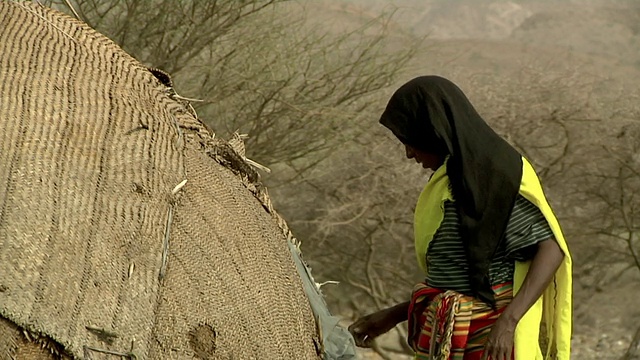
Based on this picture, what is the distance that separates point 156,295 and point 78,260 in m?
0.17

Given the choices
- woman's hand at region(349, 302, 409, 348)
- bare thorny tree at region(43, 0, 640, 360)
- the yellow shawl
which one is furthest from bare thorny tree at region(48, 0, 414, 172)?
the yellow shawl

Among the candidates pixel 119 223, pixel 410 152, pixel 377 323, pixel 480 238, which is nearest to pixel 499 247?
pixel 480 238

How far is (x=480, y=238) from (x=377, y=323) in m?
0.60

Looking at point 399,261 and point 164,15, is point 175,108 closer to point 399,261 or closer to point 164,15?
point 164,15

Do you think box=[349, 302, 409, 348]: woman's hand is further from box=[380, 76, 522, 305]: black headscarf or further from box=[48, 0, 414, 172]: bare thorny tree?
box=[48, 0, 414, 172]: bare thorny tree

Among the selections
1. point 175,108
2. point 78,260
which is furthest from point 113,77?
point 78,260

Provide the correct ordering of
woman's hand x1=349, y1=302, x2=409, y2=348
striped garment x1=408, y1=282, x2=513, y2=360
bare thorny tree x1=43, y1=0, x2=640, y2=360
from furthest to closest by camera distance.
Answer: bare thorny tree x1=43, y1=0, x2=640, y2=360 → woman's hand x1=349, y1=302, x2=409, y2=348 → striped garment x1=408, y1=282, x2=513, y2=360

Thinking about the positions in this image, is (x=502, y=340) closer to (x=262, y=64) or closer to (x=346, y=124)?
(x=262, y=64)

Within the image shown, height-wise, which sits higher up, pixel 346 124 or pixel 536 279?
pixel 536 279

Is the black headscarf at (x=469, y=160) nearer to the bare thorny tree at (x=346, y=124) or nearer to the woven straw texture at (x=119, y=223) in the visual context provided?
the woven straw texture at (x=119, y=223)

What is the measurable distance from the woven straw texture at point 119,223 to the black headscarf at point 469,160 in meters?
0.60

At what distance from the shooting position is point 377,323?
361 centimetres

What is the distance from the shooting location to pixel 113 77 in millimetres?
2617

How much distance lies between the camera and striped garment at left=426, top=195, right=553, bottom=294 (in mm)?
3193
